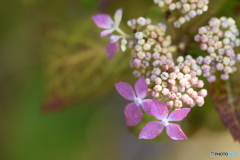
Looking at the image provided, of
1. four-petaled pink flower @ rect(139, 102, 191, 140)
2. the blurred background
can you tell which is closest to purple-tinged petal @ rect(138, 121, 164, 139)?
four-petaled pink flower @ rect(139, 102, 191, 140)

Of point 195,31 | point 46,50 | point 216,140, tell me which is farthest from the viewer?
point 216,140

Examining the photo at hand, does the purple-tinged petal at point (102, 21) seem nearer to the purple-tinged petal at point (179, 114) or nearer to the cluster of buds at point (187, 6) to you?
the cluster of buds at point (187, 6)

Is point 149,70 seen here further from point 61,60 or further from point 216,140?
point 216,140

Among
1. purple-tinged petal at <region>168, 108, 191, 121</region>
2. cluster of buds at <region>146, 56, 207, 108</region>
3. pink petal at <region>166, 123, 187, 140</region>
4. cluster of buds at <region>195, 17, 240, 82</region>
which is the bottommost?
pink petal at <region>166, 123, 187, 140</region>

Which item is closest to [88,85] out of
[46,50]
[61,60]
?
[61,60]

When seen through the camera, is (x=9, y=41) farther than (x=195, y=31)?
Yes

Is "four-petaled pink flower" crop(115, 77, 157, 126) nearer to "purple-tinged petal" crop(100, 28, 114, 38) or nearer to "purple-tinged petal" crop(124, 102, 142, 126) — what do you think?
"purple-tinged petal" crop(124, 102, 142, 126)

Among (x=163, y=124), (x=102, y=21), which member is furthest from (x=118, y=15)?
(x=163, y=124)
